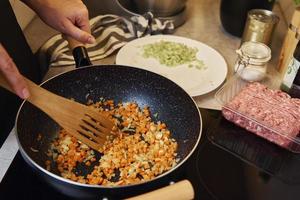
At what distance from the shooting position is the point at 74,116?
726 mm

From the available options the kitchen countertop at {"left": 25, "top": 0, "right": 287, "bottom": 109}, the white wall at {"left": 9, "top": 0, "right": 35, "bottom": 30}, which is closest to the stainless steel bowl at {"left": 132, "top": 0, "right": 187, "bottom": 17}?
the kitchen countertop at {"left": 25, "top": 0, "right": 287, "bottom": 109}

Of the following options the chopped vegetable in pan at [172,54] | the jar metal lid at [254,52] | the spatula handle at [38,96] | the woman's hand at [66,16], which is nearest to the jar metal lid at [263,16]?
the jar metal lid at [254,52]

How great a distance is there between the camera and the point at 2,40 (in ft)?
3.05

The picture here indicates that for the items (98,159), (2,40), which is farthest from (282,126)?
(2,40)

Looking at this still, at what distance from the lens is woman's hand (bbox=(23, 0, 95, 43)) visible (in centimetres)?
85

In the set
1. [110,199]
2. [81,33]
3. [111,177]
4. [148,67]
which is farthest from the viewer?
[148,67]

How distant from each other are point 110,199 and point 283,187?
376 millimetres

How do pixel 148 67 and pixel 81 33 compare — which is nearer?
pixel 81 33

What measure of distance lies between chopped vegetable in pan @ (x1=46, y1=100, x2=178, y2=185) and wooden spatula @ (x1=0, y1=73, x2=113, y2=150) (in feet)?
0.13

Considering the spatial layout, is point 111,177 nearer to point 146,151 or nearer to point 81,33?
point 146,151

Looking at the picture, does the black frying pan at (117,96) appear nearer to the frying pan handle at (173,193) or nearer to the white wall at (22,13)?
the frying pan handle at (173,193)

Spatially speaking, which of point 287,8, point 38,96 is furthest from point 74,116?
point 287,8

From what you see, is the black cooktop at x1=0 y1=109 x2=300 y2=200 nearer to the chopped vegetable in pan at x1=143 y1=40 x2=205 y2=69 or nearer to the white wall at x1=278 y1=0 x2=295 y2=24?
the chopped vegetable in pan at x1=143 y1=40 x2=205 y2=69

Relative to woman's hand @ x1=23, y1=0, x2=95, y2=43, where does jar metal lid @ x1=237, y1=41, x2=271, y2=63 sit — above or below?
below
